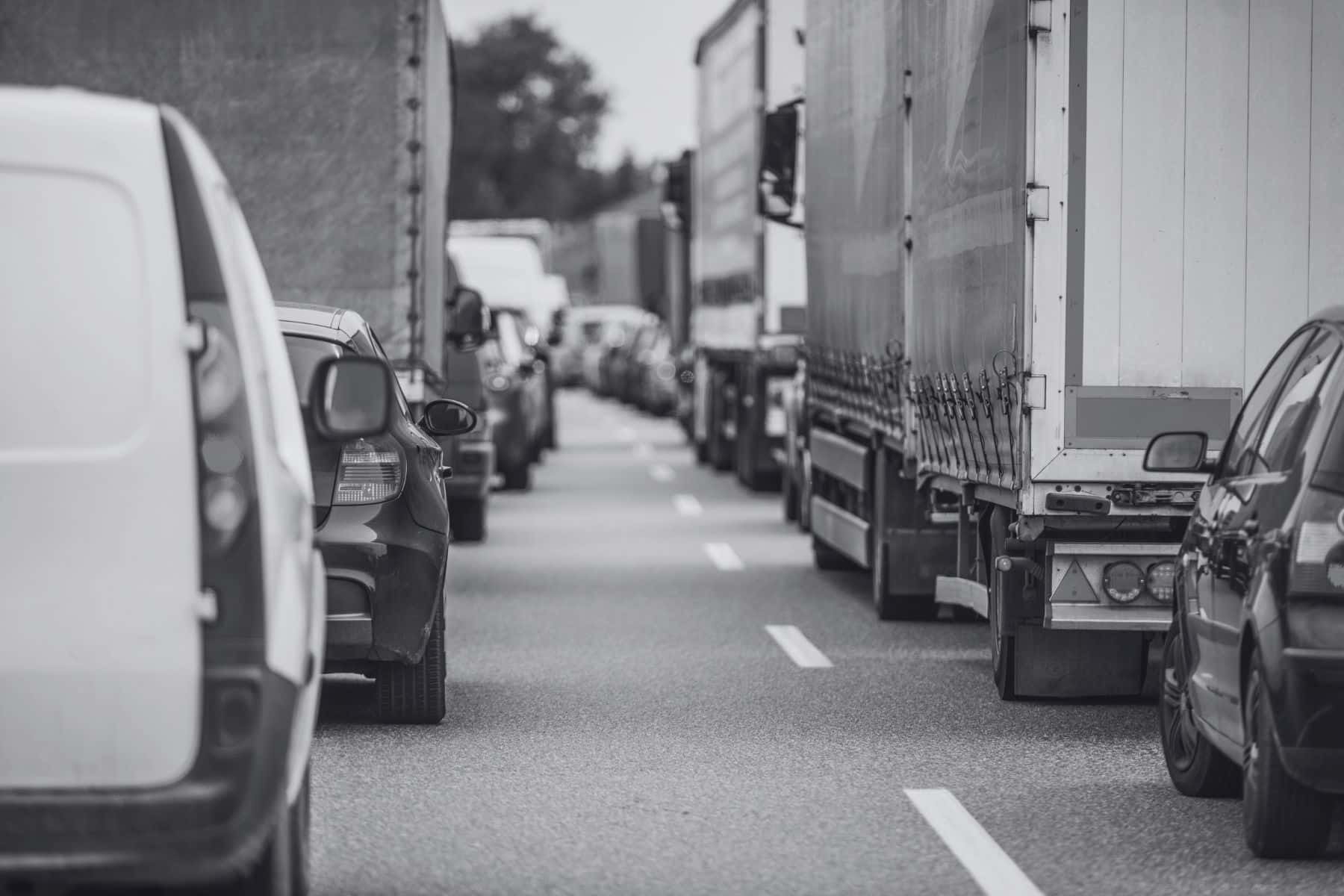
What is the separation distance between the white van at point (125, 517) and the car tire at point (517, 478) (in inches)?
780

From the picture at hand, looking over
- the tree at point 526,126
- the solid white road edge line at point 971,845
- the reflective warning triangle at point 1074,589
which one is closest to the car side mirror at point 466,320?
the reflective warning triangle at point 1074,589

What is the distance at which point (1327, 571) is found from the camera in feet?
21.6

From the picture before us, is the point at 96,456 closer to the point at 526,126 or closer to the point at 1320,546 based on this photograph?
the point at 1320,546

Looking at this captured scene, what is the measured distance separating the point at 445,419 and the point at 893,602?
4049 millimetres

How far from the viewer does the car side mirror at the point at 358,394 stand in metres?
5.96

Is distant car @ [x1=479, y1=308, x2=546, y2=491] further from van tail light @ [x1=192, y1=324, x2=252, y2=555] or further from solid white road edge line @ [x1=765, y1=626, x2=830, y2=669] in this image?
van tail light @ [x1=192, y1=324, x2=252, y2=555]

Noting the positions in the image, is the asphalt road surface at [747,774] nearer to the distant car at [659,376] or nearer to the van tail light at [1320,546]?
the van tail light at [1320,546]

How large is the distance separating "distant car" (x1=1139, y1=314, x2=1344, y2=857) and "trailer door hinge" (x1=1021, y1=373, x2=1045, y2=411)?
57.1 inches

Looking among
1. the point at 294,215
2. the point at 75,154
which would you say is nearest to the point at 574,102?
the point at 294,215

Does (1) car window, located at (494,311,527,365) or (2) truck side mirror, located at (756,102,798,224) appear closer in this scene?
(2) truck side mirror, located at (756,102,798,224)

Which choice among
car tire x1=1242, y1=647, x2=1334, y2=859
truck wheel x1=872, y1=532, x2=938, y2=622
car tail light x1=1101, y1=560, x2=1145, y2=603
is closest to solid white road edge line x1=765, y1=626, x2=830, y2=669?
truck wheel x1=872, y1=532, x2=938, y2=622

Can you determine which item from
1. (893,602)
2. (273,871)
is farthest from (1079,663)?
(273,871)

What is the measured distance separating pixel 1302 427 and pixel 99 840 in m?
3.55

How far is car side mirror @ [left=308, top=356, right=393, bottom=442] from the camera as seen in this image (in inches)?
235
